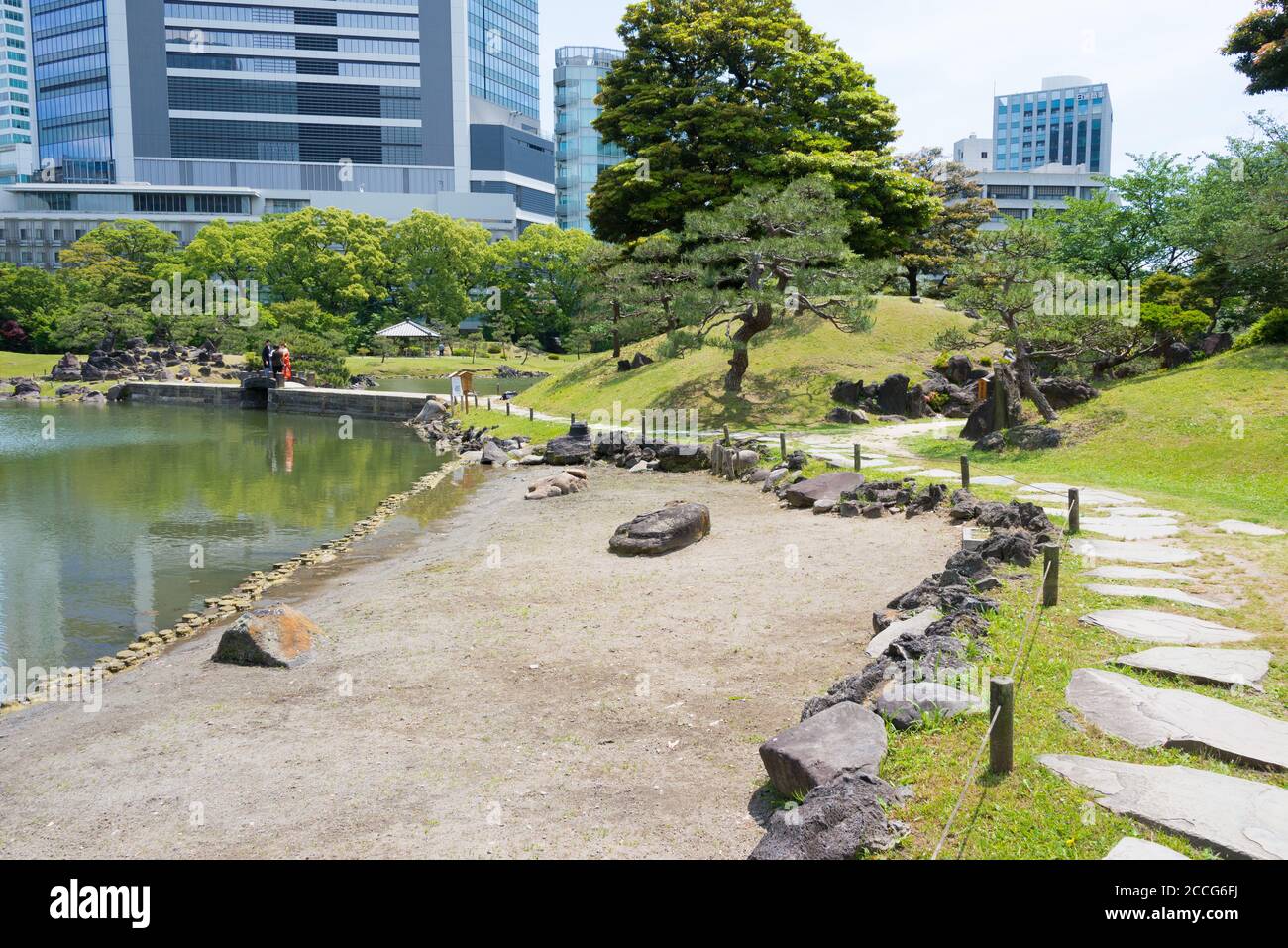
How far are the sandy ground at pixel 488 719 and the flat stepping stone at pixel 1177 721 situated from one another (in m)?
2.47

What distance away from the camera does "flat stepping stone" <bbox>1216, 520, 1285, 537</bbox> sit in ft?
39.2

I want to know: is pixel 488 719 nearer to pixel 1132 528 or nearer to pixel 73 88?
pixel 1132 528

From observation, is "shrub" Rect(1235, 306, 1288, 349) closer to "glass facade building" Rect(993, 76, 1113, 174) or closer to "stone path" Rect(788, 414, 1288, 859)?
"stone path" Rect(788, 414, 1288, 859)

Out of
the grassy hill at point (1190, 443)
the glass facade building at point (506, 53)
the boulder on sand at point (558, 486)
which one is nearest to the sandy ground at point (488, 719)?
the grassy hill at point (1190, 443)

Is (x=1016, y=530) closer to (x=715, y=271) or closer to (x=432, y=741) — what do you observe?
(x=432, y=741)

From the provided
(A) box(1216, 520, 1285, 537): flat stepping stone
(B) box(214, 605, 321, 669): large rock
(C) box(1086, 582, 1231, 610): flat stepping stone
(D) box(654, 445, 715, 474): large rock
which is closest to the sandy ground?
(B) box(214, 605, 321, 669): large rock

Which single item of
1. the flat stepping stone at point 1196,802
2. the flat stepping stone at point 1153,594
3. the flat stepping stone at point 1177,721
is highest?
the flat stepping stone at point 1153,594

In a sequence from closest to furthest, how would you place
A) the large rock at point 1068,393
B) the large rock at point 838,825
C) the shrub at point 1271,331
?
the large rock at point 838,825, the large rock at point 1068,393, the shrub at point 1271,331

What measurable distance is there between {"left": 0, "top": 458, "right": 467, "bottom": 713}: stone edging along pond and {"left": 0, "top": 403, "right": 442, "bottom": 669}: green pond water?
323 mm

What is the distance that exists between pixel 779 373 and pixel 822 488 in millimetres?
16695

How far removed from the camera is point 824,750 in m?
6.21

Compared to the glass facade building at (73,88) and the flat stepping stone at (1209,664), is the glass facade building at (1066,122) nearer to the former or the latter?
the glass facade building at (73,88)

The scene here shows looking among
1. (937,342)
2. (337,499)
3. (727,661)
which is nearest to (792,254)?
(937,342)

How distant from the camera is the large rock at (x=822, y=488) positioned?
1694 centimetres
